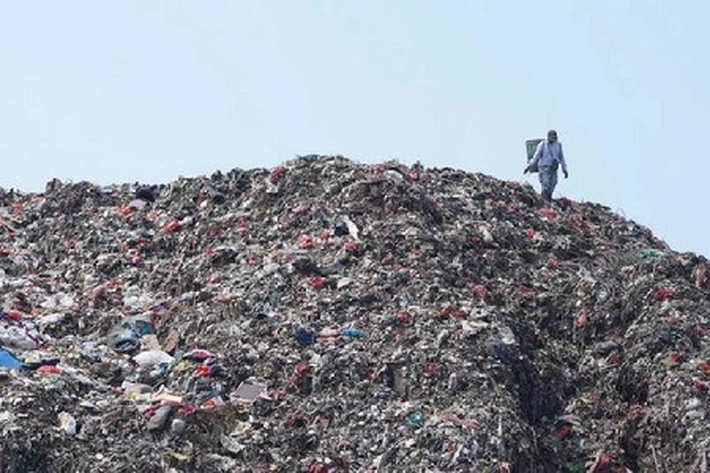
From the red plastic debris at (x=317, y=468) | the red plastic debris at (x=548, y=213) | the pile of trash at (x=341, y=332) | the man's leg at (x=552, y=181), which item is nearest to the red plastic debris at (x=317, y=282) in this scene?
the pile of trash at (x=341, y=332)

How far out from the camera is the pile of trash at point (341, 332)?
31.5 ft

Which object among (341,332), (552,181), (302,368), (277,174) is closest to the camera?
(302,368)

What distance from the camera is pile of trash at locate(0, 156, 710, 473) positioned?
9.59 m

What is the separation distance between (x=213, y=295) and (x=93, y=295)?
137cm

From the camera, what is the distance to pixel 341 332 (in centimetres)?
1123

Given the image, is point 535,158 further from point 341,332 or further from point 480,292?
point 341,332

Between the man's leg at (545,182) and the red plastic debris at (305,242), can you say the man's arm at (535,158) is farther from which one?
the red plastic debris at (305,242)

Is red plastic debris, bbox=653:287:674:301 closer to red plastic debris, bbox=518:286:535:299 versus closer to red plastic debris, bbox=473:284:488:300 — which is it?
red plastic debris, bbox=518:286:535:299

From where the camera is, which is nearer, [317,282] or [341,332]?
[341,332]

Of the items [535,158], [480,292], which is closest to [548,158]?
[535,158]

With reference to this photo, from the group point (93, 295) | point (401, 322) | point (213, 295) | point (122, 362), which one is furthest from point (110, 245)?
point (401, 322)

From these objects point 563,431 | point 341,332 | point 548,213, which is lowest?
point 563,431

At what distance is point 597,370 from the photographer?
11.5 m

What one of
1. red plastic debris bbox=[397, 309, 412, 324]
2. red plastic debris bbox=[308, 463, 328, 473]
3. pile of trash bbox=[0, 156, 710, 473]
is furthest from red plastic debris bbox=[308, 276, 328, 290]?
red plastic debris bbox=[308, 463, 328, 473]
